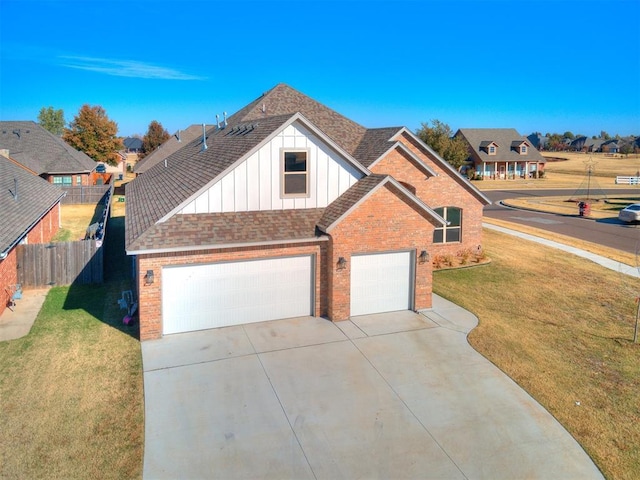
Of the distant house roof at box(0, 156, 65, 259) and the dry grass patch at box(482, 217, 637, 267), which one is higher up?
the distant house roof at box(0, 156, 65, 259)

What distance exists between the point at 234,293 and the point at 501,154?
2601 inches

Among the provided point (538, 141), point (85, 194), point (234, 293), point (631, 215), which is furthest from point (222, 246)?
point (538, 141)

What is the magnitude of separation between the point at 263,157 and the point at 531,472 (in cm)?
1013

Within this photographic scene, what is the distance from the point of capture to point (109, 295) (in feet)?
54.7

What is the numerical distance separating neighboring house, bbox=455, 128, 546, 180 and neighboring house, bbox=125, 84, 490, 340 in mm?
60145

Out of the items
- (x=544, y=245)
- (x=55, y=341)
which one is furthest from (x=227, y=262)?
(x=544, y=245)

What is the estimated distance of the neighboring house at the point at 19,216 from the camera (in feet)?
49.1

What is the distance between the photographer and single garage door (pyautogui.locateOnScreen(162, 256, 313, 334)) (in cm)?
1310

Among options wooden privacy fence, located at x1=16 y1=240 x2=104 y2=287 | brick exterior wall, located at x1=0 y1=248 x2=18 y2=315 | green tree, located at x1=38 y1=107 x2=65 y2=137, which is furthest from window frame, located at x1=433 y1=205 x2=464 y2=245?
green tree, located at x1=38 y1=107 x2=65 y2=137

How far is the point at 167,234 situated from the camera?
12930 millimetres

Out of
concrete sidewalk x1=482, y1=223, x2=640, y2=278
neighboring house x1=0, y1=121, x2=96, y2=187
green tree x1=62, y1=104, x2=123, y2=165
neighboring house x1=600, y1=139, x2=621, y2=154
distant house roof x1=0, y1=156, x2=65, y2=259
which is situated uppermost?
neighboring house x1=600, y1=139, x2=621, y2=154

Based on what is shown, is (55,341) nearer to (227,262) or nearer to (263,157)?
(227,262)

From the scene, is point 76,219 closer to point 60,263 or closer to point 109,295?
point 60,263

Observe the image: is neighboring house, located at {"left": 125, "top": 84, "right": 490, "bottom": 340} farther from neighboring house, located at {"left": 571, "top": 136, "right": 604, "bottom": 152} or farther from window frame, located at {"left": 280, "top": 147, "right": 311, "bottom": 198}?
neighboring house, located at {"left": 571, "top": 136, "right": 604, "bottom": 152}
